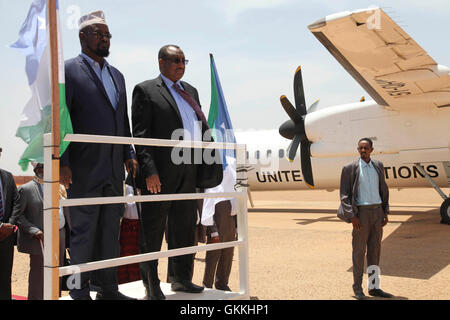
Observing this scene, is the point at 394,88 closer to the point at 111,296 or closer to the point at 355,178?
the point at 355,178

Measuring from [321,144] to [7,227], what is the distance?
10547mm

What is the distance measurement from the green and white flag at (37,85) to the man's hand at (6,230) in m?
1.49

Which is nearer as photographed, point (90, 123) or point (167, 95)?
point (90, 123)

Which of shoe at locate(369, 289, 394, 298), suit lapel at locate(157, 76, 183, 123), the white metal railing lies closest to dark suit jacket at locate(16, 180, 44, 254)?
suit lapel at locate(157, 76, 183, 123)

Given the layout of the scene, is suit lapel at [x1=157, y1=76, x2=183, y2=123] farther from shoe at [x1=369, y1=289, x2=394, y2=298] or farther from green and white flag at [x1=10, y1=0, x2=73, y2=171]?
shoe at [x1=369, y1=289, x2=394, y2=298]

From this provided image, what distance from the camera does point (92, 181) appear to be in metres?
3.22

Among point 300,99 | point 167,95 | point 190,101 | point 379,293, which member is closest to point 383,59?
point 300,99

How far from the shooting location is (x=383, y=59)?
1012 cm

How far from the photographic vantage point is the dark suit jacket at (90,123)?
323 centimetres

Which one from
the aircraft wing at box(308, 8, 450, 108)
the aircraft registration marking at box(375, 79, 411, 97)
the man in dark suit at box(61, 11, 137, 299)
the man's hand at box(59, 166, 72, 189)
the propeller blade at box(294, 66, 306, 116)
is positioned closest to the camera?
the man's hand at box(59, 166, 72, 189)

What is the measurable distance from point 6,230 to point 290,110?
1111cm

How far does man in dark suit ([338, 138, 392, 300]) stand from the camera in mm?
5395

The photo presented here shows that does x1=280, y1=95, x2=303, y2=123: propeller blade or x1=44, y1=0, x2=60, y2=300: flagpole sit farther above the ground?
x1=280, y1=95, x2=303, y2=123: propeller blade
